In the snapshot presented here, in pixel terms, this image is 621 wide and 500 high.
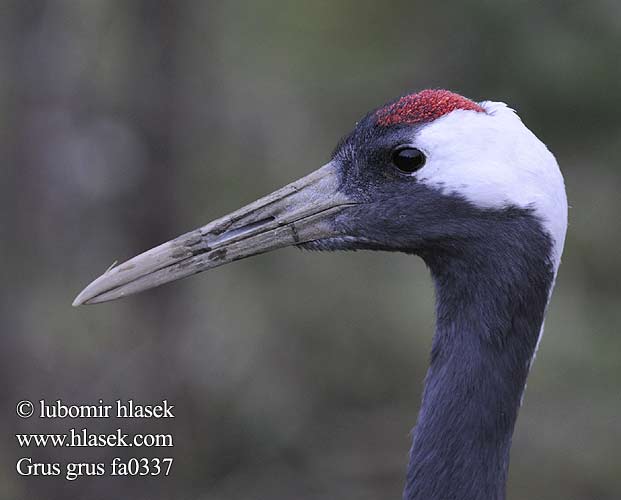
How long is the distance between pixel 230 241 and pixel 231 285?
12.2 feet

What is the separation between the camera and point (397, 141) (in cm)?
312

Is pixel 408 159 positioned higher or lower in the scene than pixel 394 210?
higher

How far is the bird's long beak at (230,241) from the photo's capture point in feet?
10.8

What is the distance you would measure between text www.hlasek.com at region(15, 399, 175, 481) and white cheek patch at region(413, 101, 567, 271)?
3.16 metres

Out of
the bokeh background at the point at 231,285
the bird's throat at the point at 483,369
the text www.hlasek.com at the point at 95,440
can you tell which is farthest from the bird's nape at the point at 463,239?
the bokeh background at the point at 231,285

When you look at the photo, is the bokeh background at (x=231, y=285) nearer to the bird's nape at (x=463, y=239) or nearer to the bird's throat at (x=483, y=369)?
the bird's nape at (x=463, y=239)

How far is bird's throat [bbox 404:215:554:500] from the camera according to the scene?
3061 millimetres

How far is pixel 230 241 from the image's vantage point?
10.8ft

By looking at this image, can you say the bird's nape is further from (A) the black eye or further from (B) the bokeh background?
(B) the bokeh background

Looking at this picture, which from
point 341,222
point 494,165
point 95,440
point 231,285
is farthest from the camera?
point 231,285

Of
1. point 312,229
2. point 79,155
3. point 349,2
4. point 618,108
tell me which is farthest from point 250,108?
point 312,229

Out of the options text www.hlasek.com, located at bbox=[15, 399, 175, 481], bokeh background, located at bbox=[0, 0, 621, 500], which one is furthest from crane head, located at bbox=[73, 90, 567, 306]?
bokeh background, located at bbox=[0, 0, 621, 500]

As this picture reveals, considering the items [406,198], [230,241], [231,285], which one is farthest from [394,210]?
[231,285]

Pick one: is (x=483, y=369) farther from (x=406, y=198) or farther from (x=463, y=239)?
(x=406, y=198)
